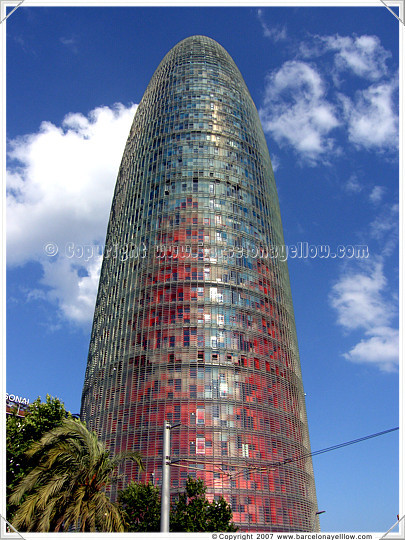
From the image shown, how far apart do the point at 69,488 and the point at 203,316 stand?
69525mm

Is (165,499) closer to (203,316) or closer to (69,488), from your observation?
(69,488)

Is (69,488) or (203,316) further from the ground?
(203,316)

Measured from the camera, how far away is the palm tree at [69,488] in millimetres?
29953

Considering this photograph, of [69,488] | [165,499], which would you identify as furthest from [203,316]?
[165,499]

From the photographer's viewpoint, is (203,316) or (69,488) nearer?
(69,488)

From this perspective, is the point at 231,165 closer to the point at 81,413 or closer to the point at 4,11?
the point at 81,413

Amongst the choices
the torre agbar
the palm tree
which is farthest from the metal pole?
the torre agbar

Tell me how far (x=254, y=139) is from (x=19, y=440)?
10126 cm

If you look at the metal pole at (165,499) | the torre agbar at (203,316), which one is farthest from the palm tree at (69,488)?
the torre agbar at (203,316)

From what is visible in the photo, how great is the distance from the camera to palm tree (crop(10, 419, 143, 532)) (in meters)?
30.0

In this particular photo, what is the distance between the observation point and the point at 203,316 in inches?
3949

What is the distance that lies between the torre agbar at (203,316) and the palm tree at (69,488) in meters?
49.1

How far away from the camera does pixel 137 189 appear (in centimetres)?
12244

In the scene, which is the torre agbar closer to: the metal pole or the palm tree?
the palm tree
